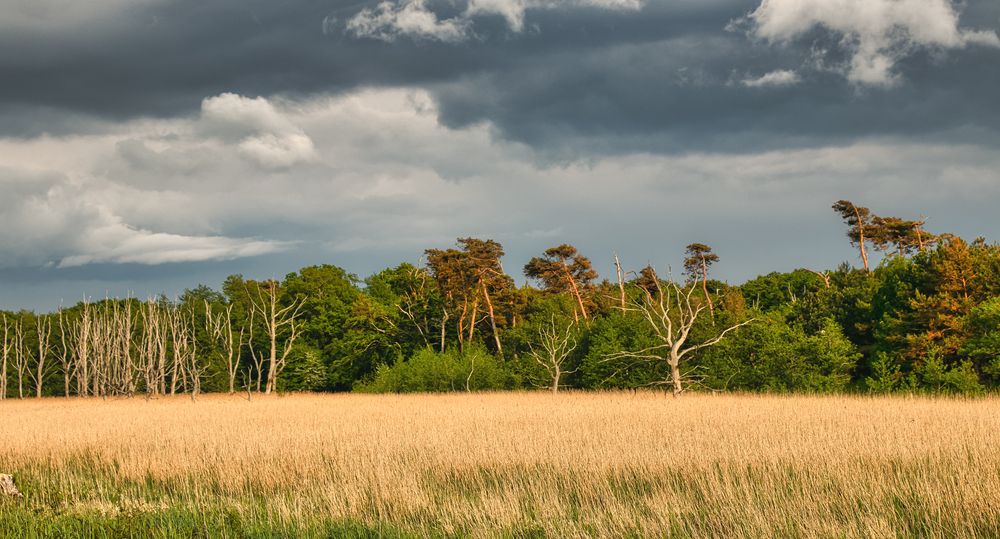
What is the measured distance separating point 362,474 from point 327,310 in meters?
51.1

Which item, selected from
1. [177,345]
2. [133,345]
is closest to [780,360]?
[177,345]

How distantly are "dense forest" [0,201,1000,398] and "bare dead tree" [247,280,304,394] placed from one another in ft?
1.04

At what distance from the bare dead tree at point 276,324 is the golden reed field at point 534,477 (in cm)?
2900

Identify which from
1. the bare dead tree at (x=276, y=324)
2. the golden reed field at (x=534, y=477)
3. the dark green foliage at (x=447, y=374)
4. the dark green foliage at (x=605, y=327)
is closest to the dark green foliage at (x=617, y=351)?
the dark green foliage at (x=605, y=327)

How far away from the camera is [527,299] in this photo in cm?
5662

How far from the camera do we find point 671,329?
3453 centimetres

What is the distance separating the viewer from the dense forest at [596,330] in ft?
109

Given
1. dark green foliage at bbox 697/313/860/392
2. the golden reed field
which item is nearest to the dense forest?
dark green foliage at bbox 697/313/860/392

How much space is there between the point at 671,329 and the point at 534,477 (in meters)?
23.4

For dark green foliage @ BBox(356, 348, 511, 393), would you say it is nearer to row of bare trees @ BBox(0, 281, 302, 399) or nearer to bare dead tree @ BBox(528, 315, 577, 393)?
bare dead tree @ BBox(528, 315, 577, 393)

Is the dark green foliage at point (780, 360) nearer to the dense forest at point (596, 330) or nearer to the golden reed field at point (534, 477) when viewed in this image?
the dense forest at point (596, 330)

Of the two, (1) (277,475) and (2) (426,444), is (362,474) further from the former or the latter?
(2) (426,444)

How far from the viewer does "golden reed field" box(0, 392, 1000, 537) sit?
354 inches

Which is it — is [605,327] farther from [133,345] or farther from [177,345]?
[133,345]
